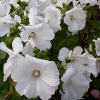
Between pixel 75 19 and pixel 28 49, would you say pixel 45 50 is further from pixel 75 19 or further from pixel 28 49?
pixel 75 19

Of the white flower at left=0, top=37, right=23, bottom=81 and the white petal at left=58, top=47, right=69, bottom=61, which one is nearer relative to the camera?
the white flower at left=0, top=37, right=23, bottom=81

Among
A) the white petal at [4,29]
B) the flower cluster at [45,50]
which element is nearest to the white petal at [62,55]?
the flower cluster at [45,50]

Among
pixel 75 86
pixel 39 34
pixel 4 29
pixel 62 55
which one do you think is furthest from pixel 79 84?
pixel 4 29

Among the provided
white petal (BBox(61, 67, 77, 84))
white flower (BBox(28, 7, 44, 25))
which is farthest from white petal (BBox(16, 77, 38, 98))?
white flower (BBox(28, 7, 44, 25))

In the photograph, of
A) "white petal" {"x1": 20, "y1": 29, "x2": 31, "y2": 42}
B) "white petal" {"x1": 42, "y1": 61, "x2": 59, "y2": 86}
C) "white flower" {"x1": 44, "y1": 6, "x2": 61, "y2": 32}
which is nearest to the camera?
"white petal" {"x1": 42, "y1": 61, "x2": 59, "y2": 86}

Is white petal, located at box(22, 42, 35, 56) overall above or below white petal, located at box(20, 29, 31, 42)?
below

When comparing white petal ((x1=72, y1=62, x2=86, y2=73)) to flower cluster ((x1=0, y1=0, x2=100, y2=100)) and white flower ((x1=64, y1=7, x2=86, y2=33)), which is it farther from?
white flower ((x1=64, y1=7, x2=86, y2=33))

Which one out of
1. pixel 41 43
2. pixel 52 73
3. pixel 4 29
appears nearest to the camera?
pixel 52 73
